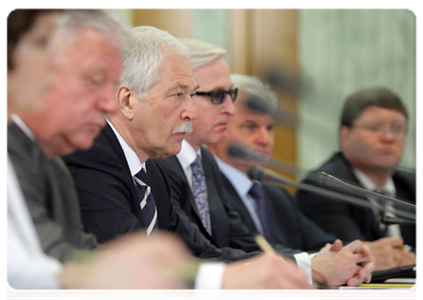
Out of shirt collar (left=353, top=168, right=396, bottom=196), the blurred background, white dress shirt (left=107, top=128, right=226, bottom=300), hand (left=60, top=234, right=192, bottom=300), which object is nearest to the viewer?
hand (left=60, top=234, right=192, bottom=300)

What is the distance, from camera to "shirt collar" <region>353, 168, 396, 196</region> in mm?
3475

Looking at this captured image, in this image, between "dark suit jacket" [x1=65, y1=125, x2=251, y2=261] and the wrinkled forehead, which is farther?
the wrinkled forehead

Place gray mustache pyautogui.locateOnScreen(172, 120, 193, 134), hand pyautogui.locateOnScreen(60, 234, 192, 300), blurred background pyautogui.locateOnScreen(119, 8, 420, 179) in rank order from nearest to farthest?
hand pyautogui.locateOnScreen(60, 234, 192, 300) < gray mustache pyautogui.locateOnScreen(172, 120, 193, 134) < blurred background pyautogui.locateOnScreen(119, 8, 420, 179)

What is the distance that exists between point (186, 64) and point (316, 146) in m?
2.99

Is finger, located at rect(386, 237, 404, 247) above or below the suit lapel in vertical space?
→ below

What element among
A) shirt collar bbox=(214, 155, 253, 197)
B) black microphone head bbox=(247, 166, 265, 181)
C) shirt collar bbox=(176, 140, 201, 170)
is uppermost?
black microphone head bbox=(247, 166, 265, 181)

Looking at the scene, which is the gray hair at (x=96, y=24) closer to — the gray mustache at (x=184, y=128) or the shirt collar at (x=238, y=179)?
the gray mustache at (x=184, y=128)

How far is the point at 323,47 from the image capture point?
4910 millimetres

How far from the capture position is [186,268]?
1204mm

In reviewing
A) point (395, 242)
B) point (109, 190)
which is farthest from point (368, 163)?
point (109, 190)

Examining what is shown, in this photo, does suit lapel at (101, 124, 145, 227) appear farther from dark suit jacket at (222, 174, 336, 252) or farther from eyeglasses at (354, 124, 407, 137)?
eyeglasses at (354, 124, 407, 137)

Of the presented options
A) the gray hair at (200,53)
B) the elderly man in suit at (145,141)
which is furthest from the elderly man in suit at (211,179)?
the elderly man in suit at (145,141)

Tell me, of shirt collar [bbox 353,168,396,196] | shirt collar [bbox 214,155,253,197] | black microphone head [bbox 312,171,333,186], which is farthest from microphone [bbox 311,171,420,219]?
shirt collar [bbox 353,168,396,196]

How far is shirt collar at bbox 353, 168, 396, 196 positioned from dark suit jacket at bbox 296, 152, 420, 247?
21 millimetres
